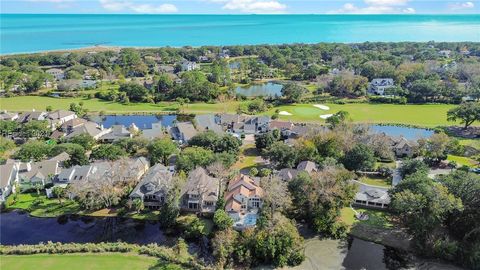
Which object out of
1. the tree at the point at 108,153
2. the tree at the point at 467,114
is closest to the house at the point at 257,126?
the tree at the point at 108,153

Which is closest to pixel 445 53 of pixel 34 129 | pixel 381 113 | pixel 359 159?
pixel 381 113

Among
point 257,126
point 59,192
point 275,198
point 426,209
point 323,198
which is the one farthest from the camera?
point 257,126

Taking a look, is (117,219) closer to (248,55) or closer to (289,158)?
(289,158)

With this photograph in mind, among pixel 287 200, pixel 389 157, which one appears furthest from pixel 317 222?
pixel 389 157

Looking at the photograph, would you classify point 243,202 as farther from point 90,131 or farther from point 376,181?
point 90,131

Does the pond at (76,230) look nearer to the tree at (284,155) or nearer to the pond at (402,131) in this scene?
the tree at (284,155)
